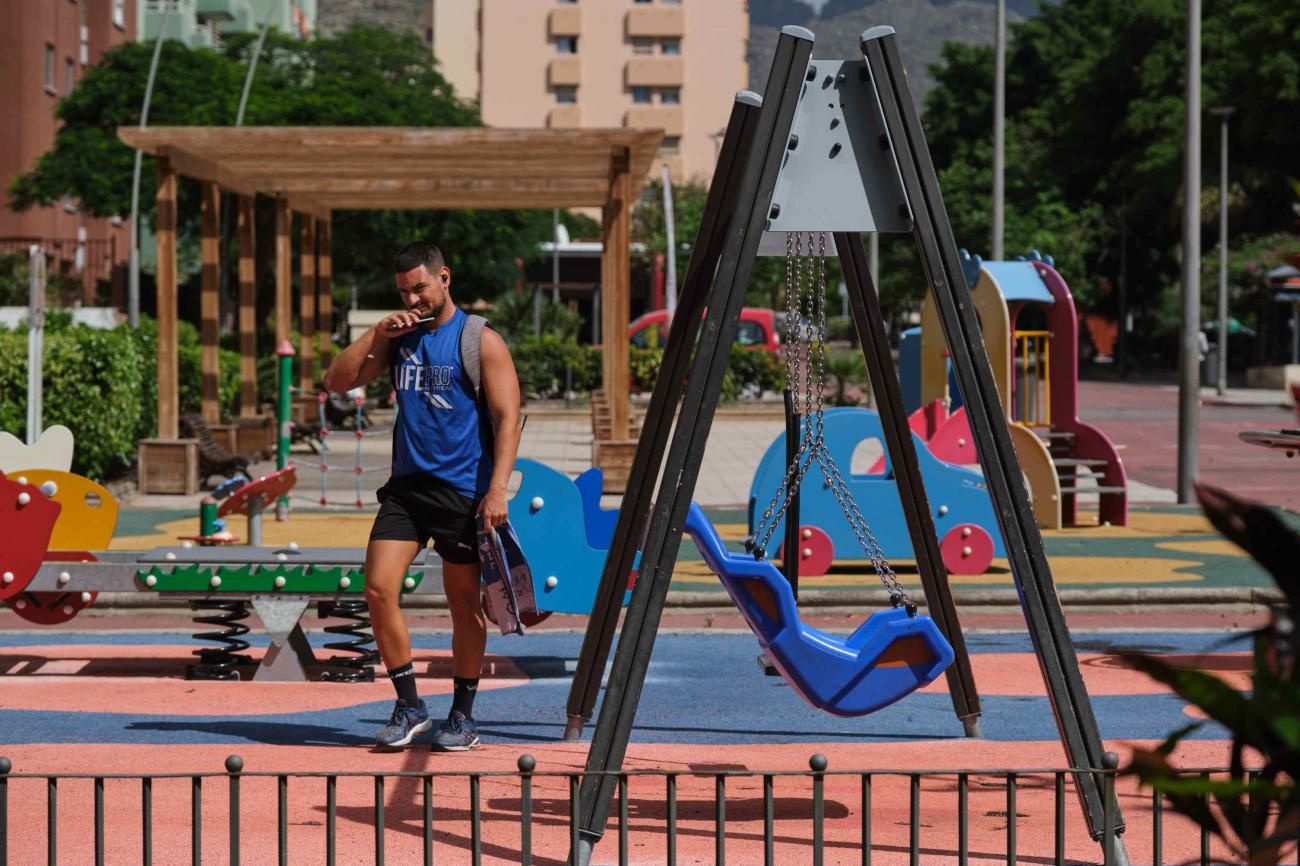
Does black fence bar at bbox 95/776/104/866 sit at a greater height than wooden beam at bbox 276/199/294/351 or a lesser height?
lesser

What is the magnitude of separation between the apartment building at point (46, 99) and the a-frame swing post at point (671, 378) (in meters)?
44.9

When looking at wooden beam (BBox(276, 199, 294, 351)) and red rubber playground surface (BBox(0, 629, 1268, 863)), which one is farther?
wooden beam (BBox(276, 199, 294, 351))

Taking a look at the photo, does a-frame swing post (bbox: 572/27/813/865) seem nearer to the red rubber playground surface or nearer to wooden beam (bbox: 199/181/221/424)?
the red rubber playground surface

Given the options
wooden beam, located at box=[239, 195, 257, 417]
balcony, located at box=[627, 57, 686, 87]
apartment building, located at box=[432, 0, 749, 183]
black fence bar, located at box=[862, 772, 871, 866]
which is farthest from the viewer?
apartment building, located at box=[432, 0, 749, 183]

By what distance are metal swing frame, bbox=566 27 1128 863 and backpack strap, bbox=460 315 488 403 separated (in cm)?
100

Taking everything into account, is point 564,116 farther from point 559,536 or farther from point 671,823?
point 671,823

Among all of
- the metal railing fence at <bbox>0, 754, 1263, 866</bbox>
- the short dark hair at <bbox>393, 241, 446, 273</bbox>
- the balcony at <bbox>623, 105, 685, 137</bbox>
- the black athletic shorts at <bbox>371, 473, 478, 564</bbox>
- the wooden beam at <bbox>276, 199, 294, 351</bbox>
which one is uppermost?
the balcony at <bbox>623, 105, 685, 137</bbox>

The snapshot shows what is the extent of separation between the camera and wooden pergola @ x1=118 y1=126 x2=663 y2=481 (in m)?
19.7

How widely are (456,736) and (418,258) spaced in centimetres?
176

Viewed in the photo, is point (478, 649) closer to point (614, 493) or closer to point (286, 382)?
point (286, 382)

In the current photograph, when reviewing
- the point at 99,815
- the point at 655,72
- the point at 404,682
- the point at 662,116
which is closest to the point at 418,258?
the point at 404,682

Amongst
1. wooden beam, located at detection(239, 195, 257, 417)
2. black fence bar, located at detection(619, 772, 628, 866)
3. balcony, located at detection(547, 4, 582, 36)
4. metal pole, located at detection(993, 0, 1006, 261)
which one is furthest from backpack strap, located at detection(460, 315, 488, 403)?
balcony, located at detection(547, 4, 582, 36)

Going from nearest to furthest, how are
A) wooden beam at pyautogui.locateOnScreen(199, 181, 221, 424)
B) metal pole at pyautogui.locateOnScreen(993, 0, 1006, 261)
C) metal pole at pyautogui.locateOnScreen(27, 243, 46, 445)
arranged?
metal pole at pyautogui.locateOnScreen(27, 243, 46, 445) → wooden beam at pyautogui.locateOnScreen(199, 181, 221, 424) → metal pole at pyautogui.locateOnScreen(993, 0, 1006, 261)

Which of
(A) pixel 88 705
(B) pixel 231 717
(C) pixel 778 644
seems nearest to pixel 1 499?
(A) pixel 88 705
